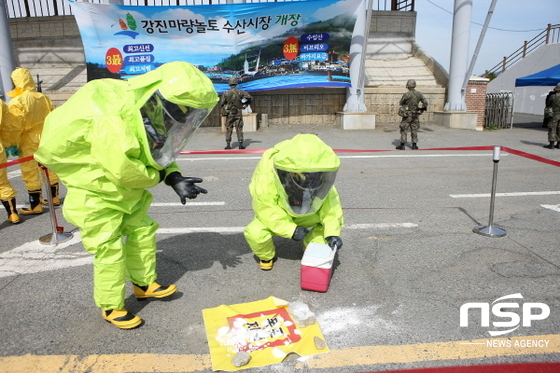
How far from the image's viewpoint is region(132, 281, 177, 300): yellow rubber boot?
3215mm

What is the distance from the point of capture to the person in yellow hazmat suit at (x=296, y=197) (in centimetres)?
314

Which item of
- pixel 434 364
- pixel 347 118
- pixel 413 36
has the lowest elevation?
pixel 434 364

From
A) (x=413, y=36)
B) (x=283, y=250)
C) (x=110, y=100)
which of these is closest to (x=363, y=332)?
(x=283, y=250)

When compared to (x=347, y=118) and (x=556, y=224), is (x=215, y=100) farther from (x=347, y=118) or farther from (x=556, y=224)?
(x=347, y=118)

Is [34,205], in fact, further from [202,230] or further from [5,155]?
[202,230]

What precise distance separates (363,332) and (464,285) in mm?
1190

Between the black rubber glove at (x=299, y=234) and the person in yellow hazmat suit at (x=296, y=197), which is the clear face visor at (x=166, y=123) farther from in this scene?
the black rubber glove at (x=299, y=234)

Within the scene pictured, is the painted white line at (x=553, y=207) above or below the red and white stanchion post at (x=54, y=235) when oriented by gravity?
below

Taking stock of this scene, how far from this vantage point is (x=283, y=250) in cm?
427

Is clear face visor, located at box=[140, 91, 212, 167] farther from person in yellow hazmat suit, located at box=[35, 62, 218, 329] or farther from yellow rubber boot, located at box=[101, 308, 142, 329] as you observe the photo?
yellow rubber boot, located at box=[101, 308, 142, 329]

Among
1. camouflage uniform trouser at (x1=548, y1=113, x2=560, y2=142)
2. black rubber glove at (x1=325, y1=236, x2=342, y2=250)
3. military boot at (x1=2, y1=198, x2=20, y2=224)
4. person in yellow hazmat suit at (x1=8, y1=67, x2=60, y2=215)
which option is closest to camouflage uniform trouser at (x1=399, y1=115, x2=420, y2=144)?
camouflage uniform trouser at (x1=548, y1=113, x2=560, y2=142)

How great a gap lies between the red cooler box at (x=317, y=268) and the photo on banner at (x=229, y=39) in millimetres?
11560

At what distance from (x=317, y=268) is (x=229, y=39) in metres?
12.3

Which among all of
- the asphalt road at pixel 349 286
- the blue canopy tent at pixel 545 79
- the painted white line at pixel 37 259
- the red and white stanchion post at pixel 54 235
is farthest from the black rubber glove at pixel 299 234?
the blue canopy tent at pixel 545 79
